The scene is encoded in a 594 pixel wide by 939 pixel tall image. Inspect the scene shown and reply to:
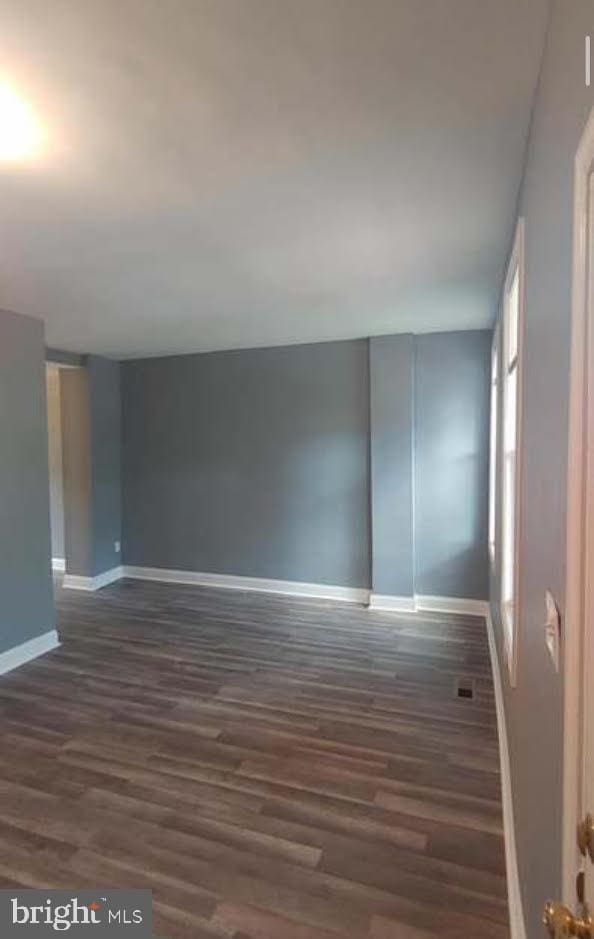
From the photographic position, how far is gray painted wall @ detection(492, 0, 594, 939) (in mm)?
889

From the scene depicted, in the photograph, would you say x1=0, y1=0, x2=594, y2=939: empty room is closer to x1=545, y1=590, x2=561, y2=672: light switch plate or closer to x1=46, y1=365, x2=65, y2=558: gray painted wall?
x1=545, y1=590, x2=561, y2=672: light switch plate

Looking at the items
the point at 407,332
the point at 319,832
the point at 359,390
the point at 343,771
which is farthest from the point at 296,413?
the point at 319,832

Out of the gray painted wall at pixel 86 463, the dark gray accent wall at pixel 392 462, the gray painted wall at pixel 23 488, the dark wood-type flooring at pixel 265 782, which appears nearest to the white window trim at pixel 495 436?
the dark gray accent wall at pixel 392 462

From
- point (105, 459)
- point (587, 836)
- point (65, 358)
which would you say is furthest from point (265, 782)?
point (65, 358)

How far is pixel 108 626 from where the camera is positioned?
4266mm

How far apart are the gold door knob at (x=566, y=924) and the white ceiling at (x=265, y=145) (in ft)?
5.52

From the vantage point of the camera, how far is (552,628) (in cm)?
99

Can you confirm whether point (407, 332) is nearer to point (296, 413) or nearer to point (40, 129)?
point (296, 413)

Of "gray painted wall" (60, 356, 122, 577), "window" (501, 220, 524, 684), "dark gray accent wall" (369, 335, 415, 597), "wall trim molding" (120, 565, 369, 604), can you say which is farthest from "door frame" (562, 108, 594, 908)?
"gray painted wall" (60, 356, 122, 577)

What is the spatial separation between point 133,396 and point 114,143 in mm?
4343

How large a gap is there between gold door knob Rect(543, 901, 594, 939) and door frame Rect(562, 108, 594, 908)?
4.2 inches

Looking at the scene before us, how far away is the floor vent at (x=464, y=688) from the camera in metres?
3.05

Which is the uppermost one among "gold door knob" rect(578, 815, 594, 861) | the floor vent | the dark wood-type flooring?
"gold door knob" rect(578, 815, 594, 861)
